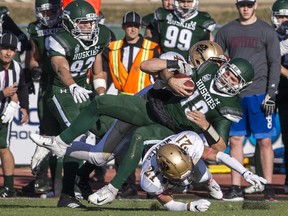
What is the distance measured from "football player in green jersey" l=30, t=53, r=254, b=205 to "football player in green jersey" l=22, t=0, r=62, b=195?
1880mm

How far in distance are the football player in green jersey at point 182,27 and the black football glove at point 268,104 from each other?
1.10 m

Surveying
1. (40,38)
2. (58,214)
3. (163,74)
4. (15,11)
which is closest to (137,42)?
(40,38)

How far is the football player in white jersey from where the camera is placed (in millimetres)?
10195

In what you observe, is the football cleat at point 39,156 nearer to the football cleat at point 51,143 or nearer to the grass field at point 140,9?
the football cleat at point 51,143

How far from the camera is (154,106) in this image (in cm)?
1058

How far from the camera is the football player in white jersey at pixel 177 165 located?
33.4 feet

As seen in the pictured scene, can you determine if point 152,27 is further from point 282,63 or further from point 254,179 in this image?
point 254,179

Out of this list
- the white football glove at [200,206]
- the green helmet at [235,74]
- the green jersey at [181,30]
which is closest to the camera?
the white football glove at [200,206]

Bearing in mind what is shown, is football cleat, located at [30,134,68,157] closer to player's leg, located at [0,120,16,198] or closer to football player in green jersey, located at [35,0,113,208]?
football player in green jersey, located at [35,0,113,208]

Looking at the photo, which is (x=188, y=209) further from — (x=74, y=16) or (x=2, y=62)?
(x=2, y=62)

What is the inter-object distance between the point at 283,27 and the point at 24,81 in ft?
9.69

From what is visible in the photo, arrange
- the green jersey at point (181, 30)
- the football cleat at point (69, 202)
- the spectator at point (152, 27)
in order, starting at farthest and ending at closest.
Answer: the spectator at point (152, 27), the green jersey at point (181, 30), the football cleat at point (69, 202)

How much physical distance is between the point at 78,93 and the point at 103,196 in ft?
4.60

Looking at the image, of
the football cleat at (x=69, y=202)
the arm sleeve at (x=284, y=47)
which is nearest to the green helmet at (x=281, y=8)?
the arm sleeve at (x=284, y=47)
